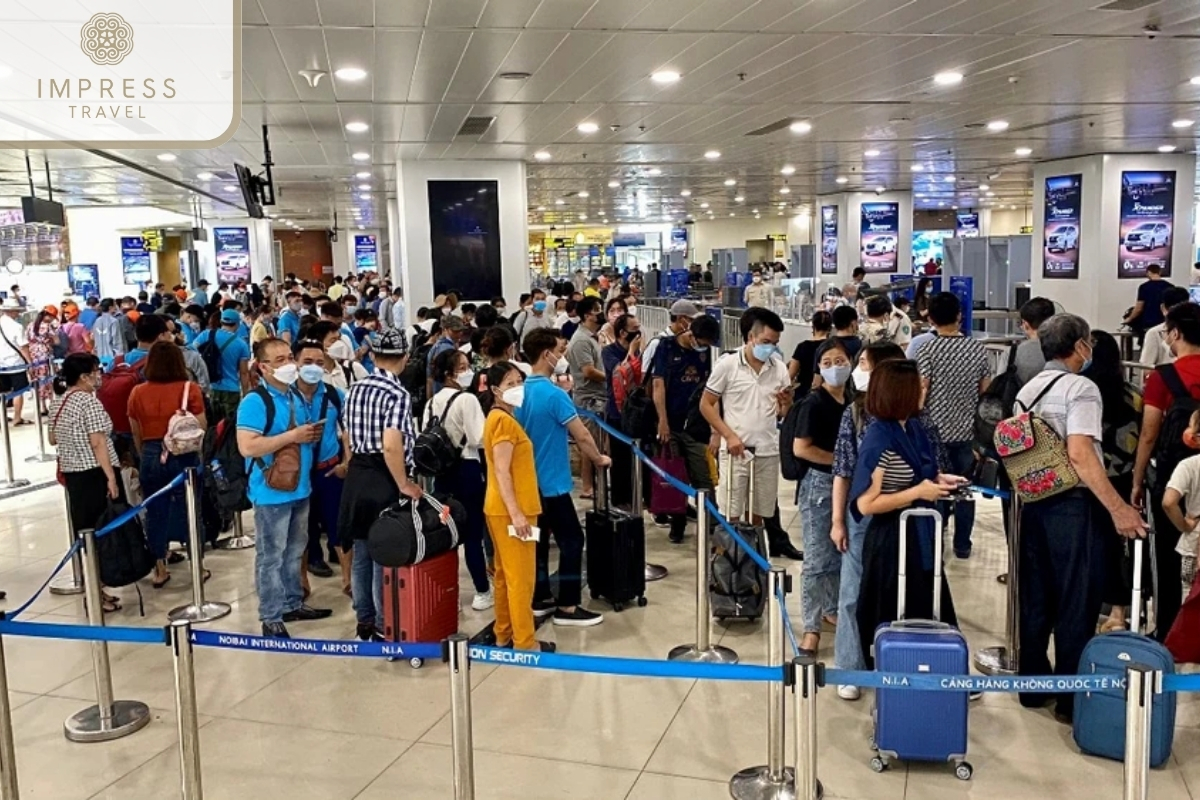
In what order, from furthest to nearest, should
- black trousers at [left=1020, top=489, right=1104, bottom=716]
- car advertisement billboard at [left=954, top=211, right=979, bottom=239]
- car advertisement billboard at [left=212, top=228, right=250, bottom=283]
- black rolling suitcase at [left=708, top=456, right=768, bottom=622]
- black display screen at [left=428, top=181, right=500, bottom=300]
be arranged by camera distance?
car advertisement billboard at [left=954, top=211, right=979, bottom=239]
car advertisement billboard at [left=212, top=228, right=250, bottom=283]
black display screen at [left=428, top=181, right=500, bottom=300]
black rolling suitcase at [left=708, top=456, right=768, bottom=622]
black trousers at [left=1020, top=489, right=1104, bottom=716]

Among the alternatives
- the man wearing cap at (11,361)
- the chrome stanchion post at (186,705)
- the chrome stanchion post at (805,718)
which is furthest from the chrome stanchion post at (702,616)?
the man wearing cap at (11,361)

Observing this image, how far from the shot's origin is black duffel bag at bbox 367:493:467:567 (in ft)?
16.3

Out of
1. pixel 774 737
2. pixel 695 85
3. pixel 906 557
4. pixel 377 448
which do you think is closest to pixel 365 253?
pixel 695 85

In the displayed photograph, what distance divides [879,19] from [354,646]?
20.5ft

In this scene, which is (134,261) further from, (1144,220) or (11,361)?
(1144,220)

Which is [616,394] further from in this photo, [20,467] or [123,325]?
[123,325]

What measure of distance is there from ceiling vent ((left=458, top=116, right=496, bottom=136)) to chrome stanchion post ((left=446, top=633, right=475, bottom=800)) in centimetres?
972

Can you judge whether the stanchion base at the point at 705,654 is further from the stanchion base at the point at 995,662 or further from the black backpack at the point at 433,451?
the black backpack at the point at 433,451

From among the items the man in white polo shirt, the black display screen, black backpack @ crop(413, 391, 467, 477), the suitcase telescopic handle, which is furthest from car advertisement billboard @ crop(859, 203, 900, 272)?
the suitcase telescopic handle

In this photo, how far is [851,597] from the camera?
4.57m

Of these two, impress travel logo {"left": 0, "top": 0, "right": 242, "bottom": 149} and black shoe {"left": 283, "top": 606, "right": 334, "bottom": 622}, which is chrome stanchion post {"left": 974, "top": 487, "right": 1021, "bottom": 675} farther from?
impress travel logo {"left": 0, "top": 0, "right": 242, "bottom": 149}

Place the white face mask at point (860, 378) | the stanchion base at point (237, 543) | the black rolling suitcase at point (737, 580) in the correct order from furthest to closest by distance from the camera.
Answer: the stanchion base at point (237, 543)
the black rolling suitcase at point (737, 580)
the white face mask at point (860, 378)

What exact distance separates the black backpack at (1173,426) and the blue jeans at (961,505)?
3.51ft

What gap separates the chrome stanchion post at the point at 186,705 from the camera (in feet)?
11.1
